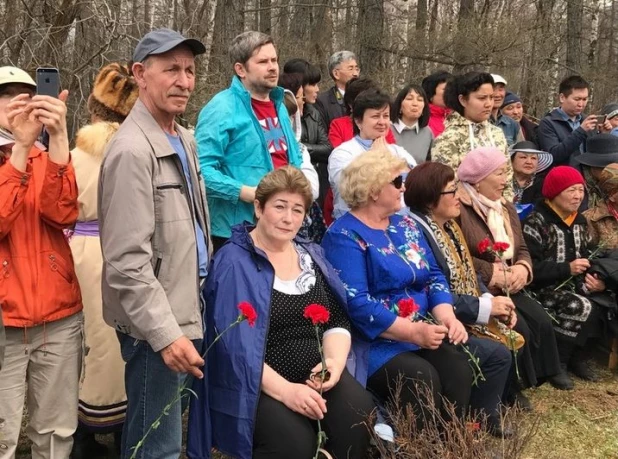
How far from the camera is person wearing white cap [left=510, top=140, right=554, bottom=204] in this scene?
18.7 ft

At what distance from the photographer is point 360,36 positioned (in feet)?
42.8

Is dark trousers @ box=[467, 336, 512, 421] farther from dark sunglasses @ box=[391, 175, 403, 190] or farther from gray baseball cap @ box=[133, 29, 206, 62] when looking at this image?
gray baseball cap @ box=[133, 29, 206, 62]

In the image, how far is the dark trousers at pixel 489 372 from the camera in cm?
391

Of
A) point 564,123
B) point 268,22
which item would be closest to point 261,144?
point 564,123

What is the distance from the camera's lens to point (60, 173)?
2.63 metres

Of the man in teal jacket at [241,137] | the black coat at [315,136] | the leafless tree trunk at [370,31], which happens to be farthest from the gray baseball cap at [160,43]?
the leafless tree trunk at [370,31]

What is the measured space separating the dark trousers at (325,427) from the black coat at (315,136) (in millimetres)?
2565

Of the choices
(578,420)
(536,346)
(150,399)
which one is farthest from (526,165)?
(150,399)

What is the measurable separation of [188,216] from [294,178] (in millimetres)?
813

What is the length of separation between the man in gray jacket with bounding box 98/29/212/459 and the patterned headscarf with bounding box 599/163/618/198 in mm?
3772

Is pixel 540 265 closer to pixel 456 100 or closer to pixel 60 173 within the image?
pixel 456 100

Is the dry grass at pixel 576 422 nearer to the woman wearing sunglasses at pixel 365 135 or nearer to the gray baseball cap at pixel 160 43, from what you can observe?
the woman wearing sunglasses at pixel 365 135

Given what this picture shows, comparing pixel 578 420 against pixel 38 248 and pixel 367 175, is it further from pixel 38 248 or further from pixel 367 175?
pixel 38 248

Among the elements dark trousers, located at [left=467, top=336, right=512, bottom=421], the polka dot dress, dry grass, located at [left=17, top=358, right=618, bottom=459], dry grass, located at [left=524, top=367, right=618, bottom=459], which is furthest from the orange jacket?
dry grass, located at [left=524, top=367, right=618, bottom=459]
